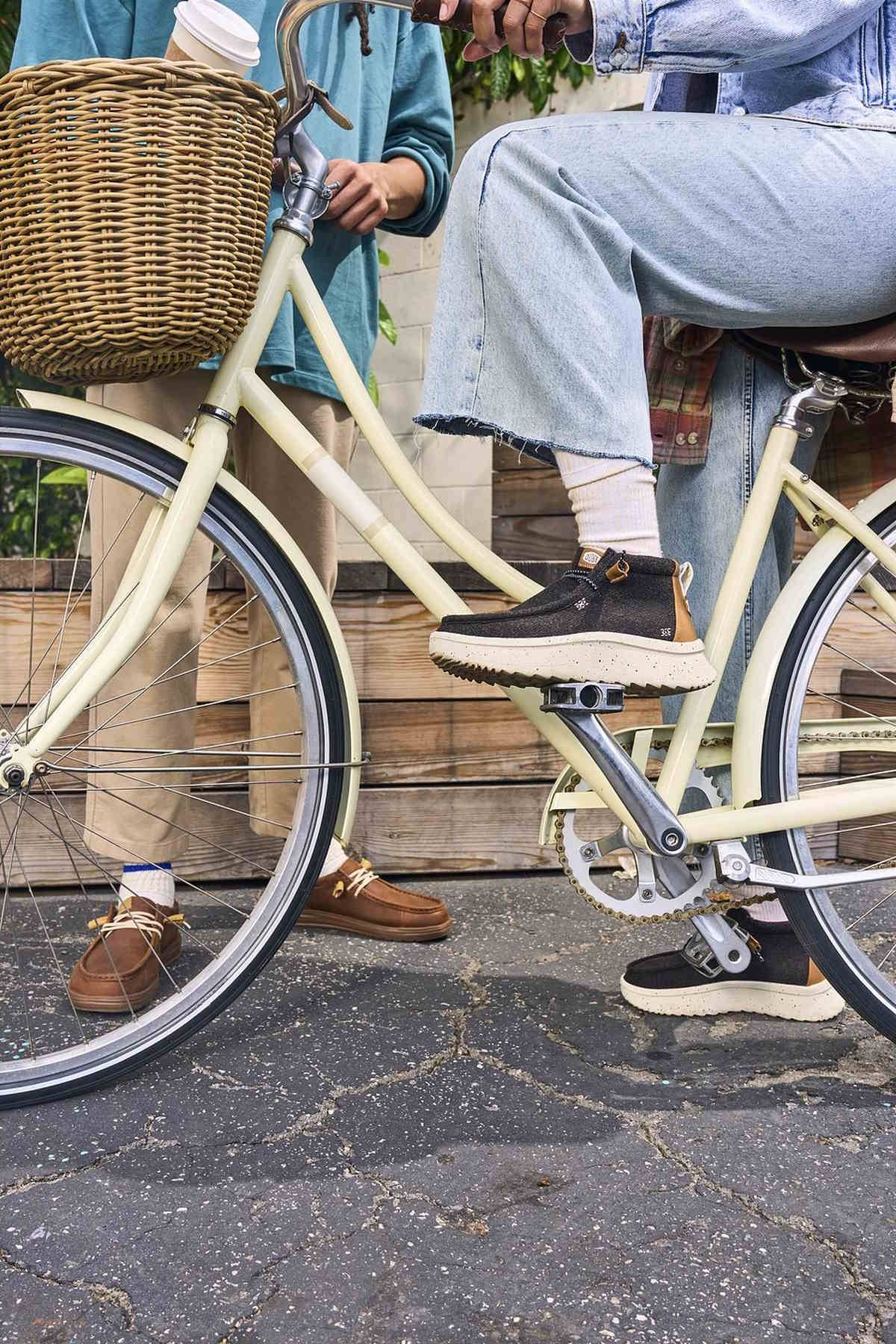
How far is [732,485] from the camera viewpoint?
144cm

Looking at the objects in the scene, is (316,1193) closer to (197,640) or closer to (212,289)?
(197,640)

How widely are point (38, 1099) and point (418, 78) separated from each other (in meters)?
1.61

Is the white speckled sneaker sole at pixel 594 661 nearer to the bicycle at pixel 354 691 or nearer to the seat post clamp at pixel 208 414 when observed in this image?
the bicycle at pixel 354 691

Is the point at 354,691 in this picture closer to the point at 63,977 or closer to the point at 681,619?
the point at 681,619

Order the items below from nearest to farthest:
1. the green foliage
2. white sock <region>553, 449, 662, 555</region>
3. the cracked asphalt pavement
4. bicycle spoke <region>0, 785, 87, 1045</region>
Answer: the cracked asphalt pavement → white sock <region>553, 449, 662, 555</region> → bicycle spoke <region>0, 785, 87, 1045</region> → the green foliage

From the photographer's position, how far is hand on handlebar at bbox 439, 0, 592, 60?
1.06 m

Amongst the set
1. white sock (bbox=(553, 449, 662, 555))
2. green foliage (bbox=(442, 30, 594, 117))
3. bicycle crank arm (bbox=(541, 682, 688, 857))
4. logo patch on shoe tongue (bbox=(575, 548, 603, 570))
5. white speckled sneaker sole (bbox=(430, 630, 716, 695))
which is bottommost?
bicycle crank arm (bbox=(541, 682, 688, 857))

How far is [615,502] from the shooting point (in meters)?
1.15

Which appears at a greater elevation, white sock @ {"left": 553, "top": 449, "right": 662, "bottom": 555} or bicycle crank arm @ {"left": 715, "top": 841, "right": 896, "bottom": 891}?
white sock @ {"left": 553, "top": 449, "right": 662, "bottom": 555}

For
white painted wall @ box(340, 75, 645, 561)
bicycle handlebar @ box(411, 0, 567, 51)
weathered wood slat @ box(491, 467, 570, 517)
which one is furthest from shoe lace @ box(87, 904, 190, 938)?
white painted wall @ box(340, 75, 645, 561)

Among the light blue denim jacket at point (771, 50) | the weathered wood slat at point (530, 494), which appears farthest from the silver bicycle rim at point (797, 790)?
the weathered wood slat at point (530, 494)

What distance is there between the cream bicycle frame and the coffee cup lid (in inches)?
9.2

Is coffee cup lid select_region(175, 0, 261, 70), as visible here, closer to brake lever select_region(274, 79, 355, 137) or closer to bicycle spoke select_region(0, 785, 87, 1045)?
brake lever select_region(274, 79, 355, 137)

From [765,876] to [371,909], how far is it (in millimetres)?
727
